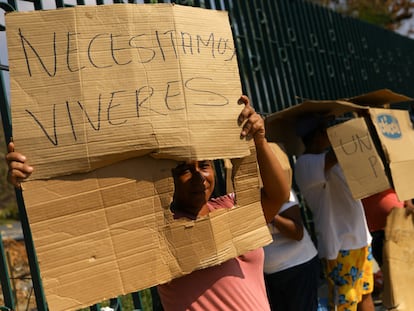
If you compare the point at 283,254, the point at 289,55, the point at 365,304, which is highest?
the point at 289,55

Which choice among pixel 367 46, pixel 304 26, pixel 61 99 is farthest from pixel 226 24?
pixel 367 46

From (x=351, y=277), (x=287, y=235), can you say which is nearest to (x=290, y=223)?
(x=287, y=235)

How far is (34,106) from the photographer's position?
150 centimetres

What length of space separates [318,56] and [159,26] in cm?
389

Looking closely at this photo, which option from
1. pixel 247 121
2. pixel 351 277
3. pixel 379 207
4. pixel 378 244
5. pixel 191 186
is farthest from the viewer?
pixel 378 244

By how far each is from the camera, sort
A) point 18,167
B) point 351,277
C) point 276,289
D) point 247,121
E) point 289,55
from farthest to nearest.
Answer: point 289,55
point 351,277
point 276,289
point 247,121
point 18,167

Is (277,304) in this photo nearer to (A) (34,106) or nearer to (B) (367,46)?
(A) (34,106)

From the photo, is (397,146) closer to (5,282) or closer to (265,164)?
(265,164)

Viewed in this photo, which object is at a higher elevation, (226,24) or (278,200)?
(226,24)

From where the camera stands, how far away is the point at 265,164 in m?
1.88

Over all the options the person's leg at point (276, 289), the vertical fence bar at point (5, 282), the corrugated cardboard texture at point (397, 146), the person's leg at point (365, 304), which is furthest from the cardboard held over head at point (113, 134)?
the person's leg at point (365, 304)

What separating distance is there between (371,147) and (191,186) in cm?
128

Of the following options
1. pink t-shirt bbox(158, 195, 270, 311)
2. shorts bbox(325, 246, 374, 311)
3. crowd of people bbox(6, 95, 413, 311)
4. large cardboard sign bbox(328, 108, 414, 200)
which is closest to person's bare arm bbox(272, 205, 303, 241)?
crowd of people bbox(6, 95, 413, 311)

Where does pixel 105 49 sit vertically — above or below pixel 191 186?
above
